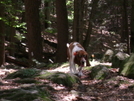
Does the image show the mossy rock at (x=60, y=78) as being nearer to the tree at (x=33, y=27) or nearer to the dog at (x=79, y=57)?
the dog at (x=79, y=57)

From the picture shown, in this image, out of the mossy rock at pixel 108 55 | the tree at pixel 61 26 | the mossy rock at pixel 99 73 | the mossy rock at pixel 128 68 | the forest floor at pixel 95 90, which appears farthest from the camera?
the tree at pixel 61 26

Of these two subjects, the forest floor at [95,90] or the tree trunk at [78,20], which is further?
the tree trunk at [78,20]

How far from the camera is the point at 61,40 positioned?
16.4 meters

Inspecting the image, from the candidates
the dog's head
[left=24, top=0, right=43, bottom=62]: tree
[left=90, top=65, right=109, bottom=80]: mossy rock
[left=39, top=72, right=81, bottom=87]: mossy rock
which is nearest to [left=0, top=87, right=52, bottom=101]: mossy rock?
[left=39, top=72, right=81, bottom=87]: mossy rock

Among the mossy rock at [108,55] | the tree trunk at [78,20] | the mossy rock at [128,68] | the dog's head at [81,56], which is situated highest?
the tree trunk at [78,20]

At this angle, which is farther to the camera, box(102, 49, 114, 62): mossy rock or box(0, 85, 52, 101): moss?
box(102, 49, 114, 62): mossy rock

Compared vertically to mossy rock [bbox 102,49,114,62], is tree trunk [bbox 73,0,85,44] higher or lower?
higher

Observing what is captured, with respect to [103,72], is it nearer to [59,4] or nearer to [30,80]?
[30,80]

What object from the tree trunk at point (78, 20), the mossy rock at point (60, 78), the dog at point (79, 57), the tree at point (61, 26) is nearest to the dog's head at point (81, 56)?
the dog at point (79, 57)

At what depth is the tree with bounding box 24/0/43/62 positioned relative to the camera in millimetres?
14422

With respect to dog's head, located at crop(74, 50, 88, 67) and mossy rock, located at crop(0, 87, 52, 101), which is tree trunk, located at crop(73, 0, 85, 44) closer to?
Answer: dog's head, located at crop(74, 50, 88, 67)

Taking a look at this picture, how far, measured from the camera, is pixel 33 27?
48.4ft

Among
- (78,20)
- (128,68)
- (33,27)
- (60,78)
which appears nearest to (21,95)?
(60,78)

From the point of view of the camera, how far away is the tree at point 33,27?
1442 centimetres
